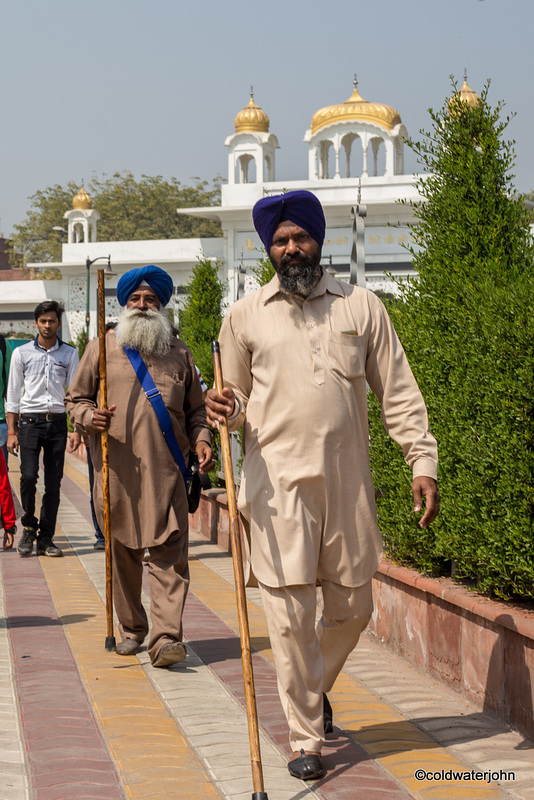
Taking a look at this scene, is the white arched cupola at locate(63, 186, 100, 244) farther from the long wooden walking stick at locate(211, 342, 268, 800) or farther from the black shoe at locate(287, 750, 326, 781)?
the black shoe at locate(287, 750, 326, 781)

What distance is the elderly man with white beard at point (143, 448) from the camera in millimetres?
5594

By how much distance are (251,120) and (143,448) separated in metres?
46.6

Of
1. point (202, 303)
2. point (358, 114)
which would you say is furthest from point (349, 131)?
point (202, 303)

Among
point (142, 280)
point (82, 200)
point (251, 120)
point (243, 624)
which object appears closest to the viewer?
point (243, 624)

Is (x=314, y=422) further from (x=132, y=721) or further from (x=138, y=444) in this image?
(x=138, y=444)

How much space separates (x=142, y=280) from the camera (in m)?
5.87

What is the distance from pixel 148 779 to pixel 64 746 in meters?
0.52

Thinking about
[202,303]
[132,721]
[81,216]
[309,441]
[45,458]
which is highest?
[81,216]

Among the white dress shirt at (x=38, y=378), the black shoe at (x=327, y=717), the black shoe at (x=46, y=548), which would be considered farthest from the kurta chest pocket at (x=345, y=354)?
the black shoe at (x=46, y=548)

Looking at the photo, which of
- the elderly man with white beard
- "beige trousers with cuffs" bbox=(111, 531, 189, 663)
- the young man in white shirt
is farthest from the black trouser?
"beige trousers with cuffs" bbox=(111, 531, 189, 663)

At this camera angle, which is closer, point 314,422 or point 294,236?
point 314,422

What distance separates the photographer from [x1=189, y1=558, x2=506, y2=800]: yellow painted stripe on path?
3742 millimetres

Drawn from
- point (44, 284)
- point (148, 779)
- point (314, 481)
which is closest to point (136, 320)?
point (314, 481)

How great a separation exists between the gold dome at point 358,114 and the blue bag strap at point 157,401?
44.8 meters
